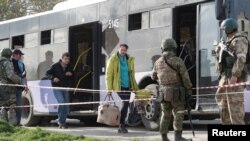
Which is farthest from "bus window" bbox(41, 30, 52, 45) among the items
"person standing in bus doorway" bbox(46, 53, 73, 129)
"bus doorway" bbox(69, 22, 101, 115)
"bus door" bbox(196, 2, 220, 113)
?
"bus door" bbox(196, 2, 220, 113)

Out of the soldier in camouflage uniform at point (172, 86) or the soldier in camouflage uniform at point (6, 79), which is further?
the soldier in camouflage uniform at point (6, 79)

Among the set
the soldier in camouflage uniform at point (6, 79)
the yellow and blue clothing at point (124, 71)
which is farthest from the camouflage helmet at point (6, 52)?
the yellow and blue clothing at point (124, 71)

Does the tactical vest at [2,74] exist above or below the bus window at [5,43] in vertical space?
below

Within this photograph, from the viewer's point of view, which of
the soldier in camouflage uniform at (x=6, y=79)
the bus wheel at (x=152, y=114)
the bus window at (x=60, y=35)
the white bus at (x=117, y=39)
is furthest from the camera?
the bus window at (x=60, y=35)

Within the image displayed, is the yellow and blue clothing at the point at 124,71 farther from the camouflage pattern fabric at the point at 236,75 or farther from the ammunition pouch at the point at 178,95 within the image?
the camouflage pattern fabric at the point at 236,75

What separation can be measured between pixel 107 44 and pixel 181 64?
16.0ft

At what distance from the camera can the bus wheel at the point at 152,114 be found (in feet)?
37.4

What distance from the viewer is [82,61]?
571 inches

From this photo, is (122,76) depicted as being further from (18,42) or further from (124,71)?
(18,42)

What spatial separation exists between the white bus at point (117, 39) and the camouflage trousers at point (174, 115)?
2059 millimetres

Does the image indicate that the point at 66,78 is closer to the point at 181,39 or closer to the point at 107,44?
the point at 107,44

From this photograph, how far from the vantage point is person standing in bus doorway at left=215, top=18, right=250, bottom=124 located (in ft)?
26.2

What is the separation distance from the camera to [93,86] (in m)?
13.6

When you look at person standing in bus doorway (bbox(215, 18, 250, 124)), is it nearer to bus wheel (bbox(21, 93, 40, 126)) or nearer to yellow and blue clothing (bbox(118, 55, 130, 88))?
yellow and blue clothing (bbox(118, 55, 130, 88))
